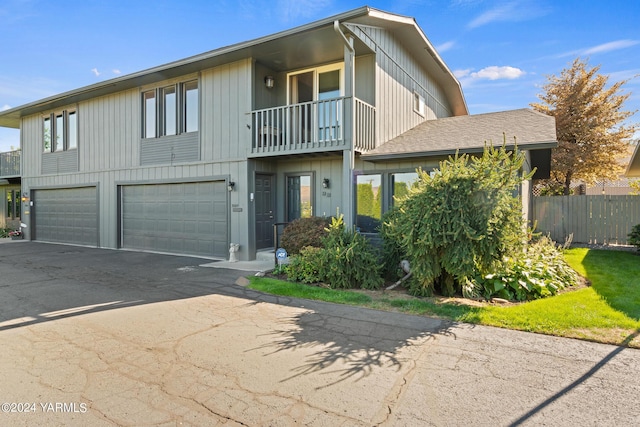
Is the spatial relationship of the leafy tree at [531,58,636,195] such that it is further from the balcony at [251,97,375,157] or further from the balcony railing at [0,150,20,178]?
the balcony railing at [0,150,20,178]

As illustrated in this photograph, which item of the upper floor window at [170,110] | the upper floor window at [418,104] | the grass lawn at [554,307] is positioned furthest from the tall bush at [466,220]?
the upper floor window at [170,110]

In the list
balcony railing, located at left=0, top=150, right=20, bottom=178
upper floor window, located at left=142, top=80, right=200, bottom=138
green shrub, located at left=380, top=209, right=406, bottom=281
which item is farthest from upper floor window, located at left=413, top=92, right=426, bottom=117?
balcony railing, located at left=0, top=150, right=20, bottom=178

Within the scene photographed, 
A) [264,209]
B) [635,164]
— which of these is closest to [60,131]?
[264,209]

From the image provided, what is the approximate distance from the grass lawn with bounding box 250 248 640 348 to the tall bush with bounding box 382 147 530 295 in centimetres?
60

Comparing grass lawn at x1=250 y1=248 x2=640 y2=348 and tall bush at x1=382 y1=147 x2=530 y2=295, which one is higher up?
tall bush at x1=382 y1=147 x2=530 y2=295

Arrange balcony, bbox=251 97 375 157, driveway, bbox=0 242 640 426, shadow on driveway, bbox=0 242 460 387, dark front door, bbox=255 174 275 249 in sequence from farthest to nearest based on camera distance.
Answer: dark front door, bbox=255 174 275 249
balcony, bbox=251 97 375 157
shadow on driveway, bbox=0 242 460 387
driveway, bbox=0 242 640 426

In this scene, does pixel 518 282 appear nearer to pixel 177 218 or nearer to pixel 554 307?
pixel 554 307

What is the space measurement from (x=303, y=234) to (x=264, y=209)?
2.74 m

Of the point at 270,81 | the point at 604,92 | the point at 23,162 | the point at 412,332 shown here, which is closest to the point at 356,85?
the point at 270,81

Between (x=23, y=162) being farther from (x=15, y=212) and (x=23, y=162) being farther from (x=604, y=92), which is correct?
(x=604, y=92)

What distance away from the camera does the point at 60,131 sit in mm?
15094

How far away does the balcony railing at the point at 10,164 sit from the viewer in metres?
17.8

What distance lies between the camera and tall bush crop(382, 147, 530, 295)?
5.45 meters

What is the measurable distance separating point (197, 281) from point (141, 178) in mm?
6407
